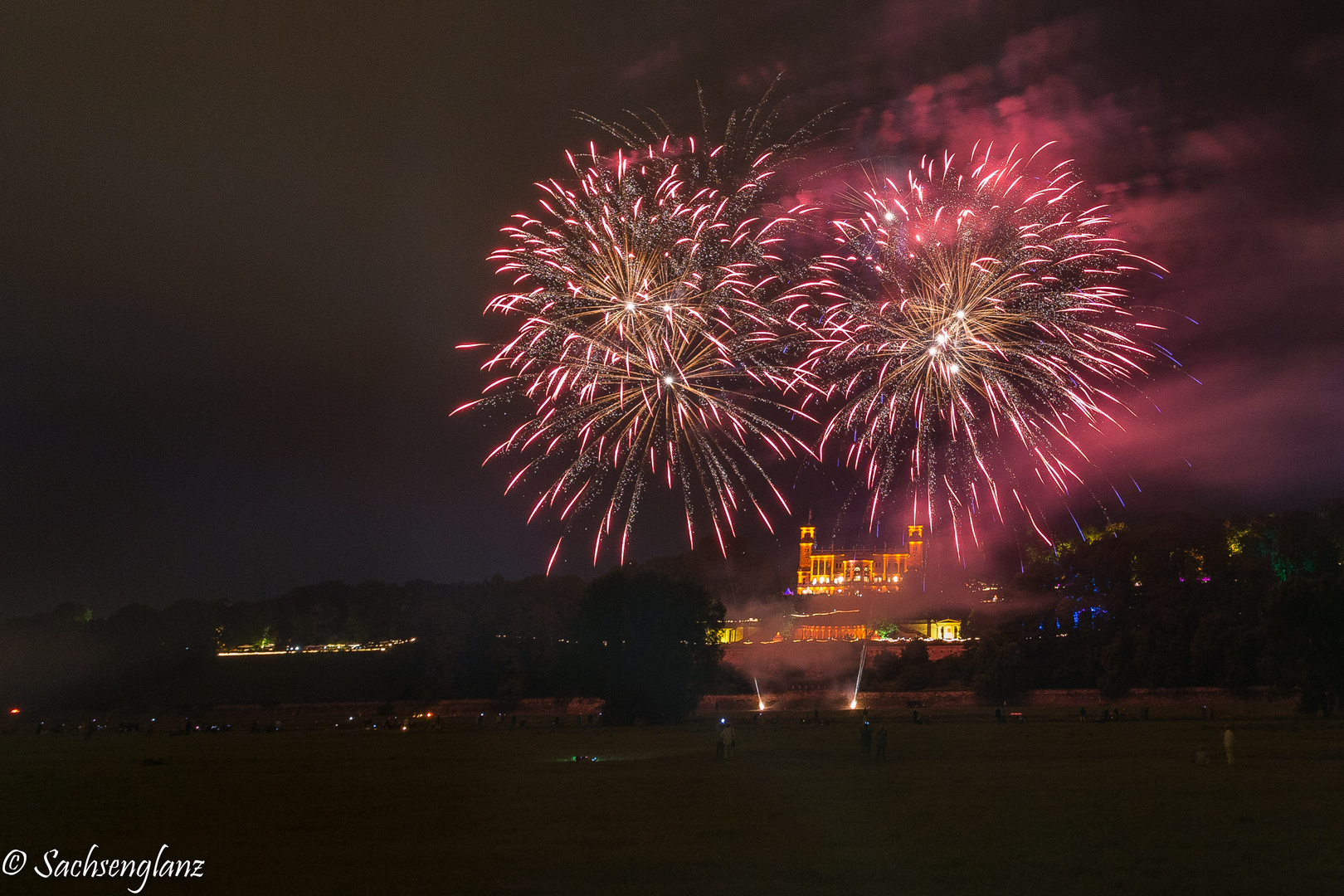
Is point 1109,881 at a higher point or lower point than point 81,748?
higher

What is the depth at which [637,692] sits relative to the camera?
54.1 m

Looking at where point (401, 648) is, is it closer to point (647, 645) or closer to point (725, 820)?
point (647, 645)

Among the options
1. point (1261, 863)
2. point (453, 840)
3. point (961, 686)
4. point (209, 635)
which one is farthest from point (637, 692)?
point (209, 635)

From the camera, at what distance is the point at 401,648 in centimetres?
8694

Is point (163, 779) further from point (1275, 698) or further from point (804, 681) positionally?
point (804, 681)

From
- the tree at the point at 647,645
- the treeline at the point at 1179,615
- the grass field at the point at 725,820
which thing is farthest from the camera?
the tree at the point at 647,645

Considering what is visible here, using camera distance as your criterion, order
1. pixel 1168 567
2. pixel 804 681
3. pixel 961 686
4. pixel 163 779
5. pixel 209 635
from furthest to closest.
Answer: pixel 209 635, pixel 804 681, pixel 961 686, pixel 1168 567, pixel 163 779

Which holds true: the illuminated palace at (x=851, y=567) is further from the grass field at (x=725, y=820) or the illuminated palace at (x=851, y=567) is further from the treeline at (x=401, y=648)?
the grass field at (x=725, y=820)

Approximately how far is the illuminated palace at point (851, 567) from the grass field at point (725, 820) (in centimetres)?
12368

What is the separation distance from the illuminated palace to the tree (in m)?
91.5

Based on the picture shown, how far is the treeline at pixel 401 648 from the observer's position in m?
56.2

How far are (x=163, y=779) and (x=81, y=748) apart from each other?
1852cm

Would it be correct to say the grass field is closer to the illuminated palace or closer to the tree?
the tree

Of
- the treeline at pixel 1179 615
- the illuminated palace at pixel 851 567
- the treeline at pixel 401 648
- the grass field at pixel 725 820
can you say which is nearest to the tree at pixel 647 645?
the treeline at pixel 401 648
